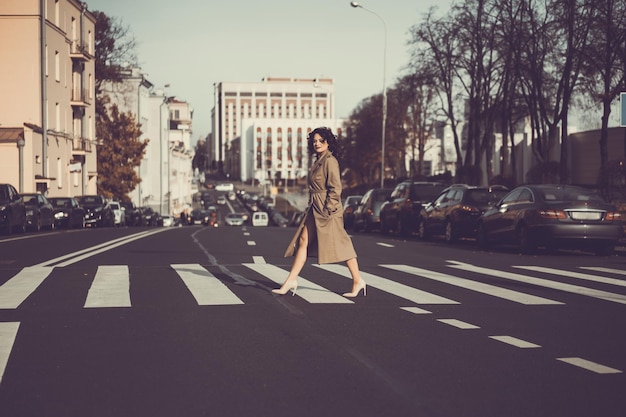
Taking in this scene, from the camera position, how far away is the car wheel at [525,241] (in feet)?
63.6

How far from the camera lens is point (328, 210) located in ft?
34.5

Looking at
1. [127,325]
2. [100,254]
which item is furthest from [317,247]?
[100,254]

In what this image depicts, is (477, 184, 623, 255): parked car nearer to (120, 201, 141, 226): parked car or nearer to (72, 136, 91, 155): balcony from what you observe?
(120, 201, 141, 226): parked car

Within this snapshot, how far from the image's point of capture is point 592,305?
10.2 m

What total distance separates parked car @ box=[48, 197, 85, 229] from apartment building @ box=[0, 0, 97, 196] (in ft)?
13.8

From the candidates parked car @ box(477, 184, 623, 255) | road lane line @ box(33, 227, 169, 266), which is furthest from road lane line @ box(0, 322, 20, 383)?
parked car @ box(477, 184, 623, 255)

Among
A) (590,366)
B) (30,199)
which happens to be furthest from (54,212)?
(590,366)

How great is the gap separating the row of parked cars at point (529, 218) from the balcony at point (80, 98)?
124 feet

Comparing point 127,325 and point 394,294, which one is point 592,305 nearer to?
point 394,294

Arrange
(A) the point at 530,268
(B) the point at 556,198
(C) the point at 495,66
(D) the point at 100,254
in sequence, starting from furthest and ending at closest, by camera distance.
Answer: (C) the point at 495,66 < (B) the point at 556,198 < (D) the point at 100,254 < (A) the point at 530,268

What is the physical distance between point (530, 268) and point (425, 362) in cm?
901

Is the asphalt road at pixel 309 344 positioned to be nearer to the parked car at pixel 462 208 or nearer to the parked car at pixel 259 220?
the parked car at pixel 462 208

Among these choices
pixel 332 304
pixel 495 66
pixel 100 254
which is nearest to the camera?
pixel 332 304

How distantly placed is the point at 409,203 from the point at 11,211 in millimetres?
12771
